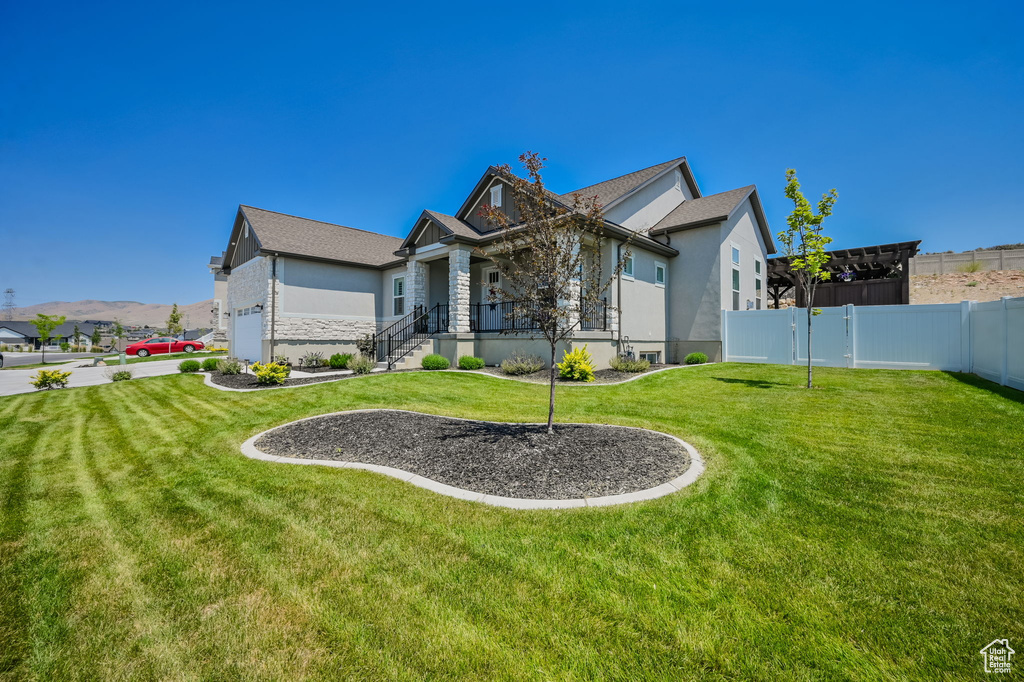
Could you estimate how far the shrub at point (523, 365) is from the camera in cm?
1242

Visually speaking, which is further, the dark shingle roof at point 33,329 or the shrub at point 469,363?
the dark shingle roof at point 33,329

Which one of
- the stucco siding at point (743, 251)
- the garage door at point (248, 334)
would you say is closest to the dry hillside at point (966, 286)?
the stucco siding at point (743, 251)

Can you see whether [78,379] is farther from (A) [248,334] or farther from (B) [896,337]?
(B) [896,337]

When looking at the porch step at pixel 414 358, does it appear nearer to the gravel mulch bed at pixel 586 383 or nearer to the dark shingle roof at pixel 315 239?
the gravel mulch bed at pixel 586 383

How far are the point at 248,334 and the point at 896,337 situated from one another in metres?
23.9

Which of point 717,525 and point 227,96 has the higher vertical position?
point 227,96

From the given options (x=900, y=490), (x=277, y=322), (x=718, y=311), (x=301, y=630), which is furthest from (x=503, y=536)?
(x=277, y=322)

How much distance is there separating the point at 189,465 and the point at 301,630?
4.29 metres

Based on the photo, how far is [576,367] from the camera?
1137cm

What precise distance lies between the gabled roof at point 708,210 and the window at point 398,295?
1127 centimetres

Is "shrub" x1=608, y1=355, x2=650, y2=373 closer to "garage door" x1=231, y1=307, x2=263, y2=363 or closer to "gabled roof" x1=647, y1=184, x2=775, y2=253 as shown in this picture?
"gabled roof" x1=647, y1=184, x2=775, y2=253

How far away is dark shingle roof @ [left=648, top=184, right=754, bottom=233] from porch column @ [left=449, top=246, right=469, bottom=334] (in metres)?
7.91

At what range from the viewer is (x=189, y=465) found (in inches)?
→ 211

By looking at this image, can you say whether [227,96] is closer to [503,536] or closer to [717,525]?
[503,536]
